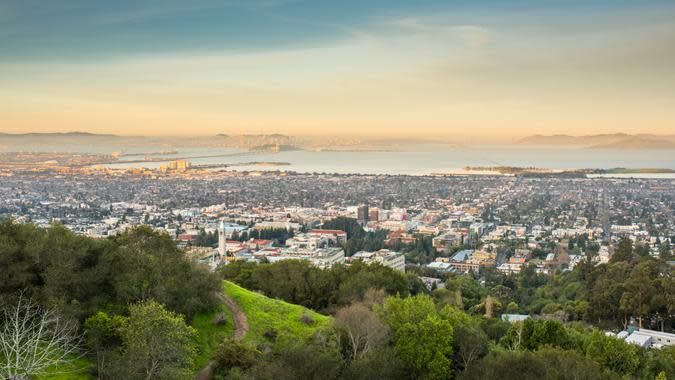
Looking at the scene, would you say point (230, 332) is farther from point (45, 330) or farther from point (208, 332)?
point (45, 330)

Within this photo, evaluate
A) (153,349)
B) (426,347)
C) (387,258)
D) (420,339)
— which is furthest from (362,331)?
(387,258)

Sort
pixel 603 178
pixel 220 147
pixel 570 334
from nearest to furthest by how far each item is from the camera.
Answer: pixel 570 334 → pixel 603 178 → pixel 220 147

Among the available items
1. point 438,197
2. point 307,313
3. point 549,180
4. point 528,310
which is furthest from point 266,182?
point 307,313

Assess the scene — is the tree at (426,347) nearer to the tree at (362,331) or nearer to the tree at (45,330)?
the tree at (362,331)

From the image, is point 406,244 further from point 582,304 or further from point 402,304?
point 402,304

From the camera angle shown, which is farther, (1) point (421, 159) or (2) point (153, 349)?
(1) point (421, 159)

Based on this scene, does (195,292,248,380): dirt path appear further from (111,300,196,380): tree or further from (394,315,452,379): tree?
(394,315,452,379): tree
